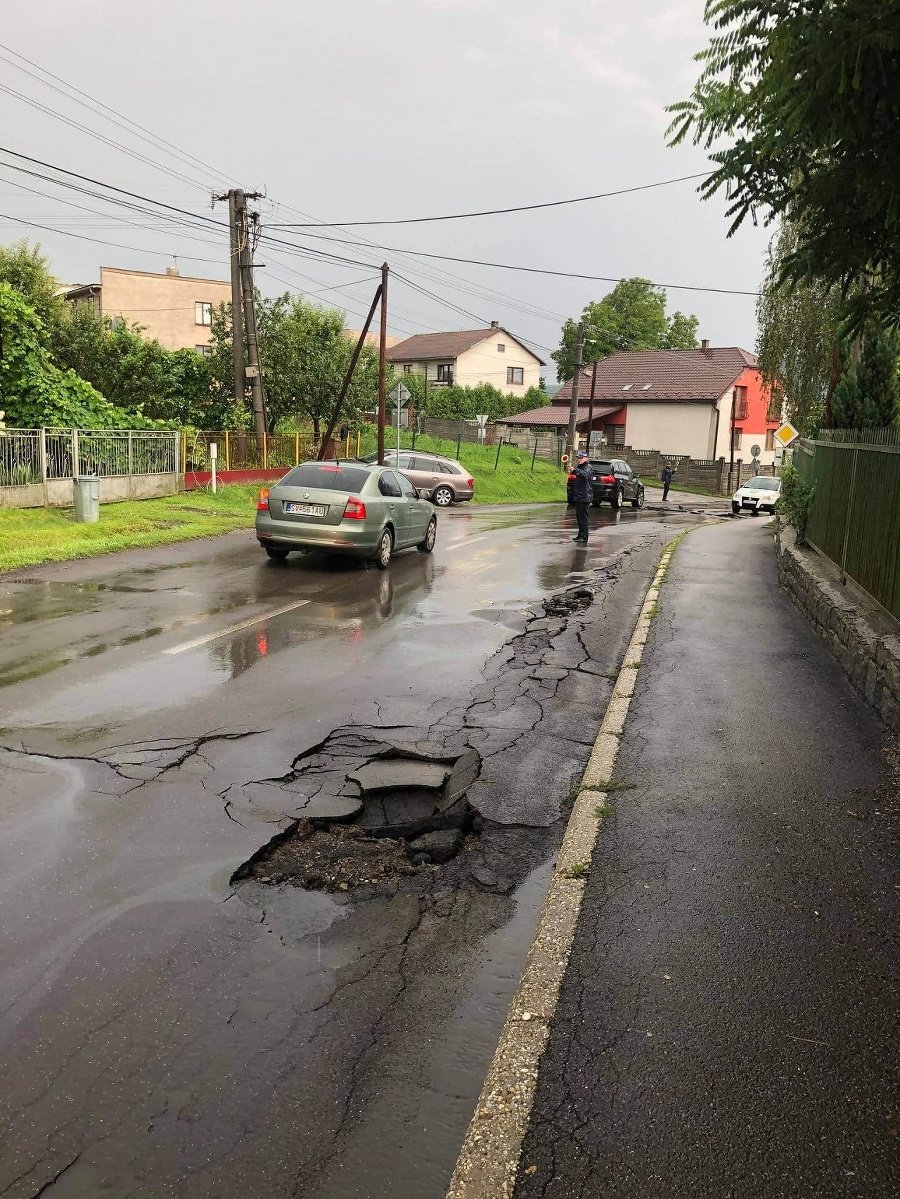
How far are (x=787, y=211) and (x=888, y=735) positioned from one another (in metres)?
3.53

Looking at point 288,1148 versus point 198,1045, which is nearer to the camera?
point 288,1148

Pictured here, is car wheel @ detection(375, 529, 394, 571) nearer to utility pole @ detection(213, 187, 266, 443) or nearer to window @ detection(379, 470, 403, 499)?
window @ detection(379, 470, 403, 499)

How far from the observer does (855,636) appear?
7.95 m

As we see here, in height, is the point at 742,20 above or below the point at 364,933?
above

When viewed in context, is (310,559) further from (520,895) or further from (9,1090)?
(9,1090)

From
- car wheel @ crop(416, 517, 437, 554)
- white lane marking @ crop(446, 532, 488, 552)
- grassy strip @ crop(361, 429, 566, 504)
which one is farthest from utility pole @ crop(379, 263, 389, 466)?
car wheel @ crop(416, 517, 437, 554)

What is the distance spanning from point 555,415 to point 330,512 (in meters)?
54.0

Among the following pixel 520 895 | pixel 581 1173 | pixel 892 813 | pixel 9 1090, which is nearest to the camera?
pixel 581 1173

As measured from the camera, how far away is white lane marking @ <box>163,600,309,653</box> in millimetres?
8344

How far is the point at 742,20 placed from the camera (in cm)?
475

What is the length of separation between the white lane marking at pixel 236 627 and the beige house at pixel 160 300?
51632 millimetres

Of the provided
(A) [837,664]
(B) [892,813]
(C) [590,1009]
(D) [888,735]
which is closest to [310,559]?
(A) [837,664]

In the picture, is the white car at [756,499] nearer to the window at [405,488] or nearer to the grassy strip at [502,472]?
the grassy strip at [502,472]

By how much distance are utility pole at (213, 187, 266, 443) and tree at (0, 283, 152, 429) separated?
6530mm
